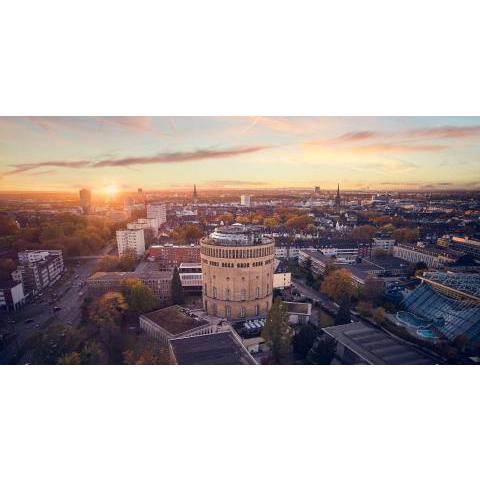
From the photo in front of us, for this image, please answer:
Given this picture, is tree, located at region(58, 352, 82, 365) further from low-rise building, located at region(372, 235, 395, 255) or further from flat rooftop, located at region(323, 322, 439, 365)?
low-rise building, located at region(372, 235, 395, 255)

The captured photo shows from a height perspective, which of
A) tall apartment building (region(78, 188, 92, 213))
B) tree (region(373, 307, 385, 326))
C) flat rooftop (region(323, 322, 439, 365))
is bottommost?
tree (region(373, 307, 385, 326))

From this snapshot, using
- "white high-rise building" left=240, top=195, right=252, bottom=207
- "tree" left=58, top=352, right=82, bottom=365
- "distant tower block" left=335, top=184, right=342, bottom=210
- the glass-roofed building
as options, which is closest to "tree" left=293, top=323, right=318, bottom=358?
the glass-roofed building

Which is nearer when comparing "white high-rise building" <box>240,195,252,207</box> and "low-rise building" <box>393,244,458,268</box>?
"low-rise building" <box>393,244,458,268</box>

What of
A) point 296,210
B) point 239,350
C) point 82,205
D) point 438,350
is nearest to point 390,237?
point 296,210

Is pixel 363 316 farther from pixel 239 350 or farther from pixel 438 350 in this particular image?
pixel 239 350

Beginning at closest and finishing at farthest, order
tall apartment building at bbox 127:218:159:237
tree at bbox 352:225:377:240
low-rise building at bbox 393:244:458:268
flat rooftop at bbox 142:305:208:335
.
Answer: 1. flat rooftop at bbox 142:305:208:335
2. low-rise building at bbox 393:244:458:268
3. tall apartment building at bbox 127:218:159:237
4. tree at bbox 352:225:377:240

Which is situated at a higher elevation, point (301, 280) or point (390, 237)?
point (390, 237)
